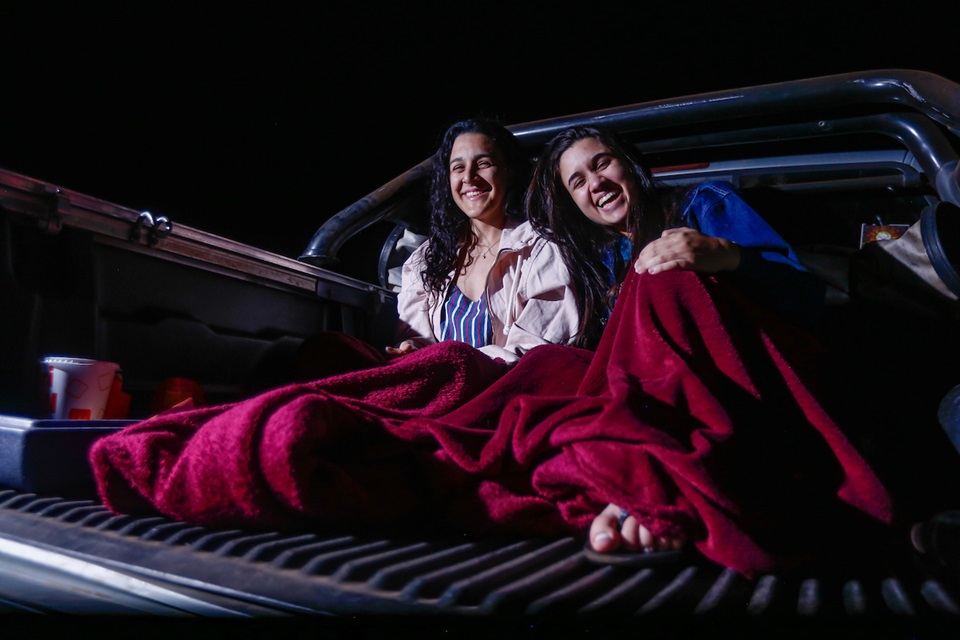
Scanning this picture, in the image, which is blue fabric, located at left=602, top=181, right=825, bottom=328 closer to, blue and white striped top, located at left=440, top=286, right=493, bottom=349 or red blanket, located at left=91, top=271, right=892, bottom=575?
red blanket, located at left=91, top=271, right=892, bottom=575

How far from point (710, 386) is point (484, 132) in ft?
3.95

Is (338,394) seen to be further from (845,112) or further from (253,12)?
(253,12)

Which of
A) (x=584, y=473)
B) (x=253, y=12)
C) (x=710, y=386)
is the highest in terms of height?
(x=253, y=12)

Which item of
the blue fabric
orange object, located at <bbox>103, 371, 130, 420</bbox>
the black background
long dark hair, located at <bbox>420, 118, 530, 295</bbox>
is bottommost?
orange object, located at <bbox>103, 371, 130, 420</bbox>

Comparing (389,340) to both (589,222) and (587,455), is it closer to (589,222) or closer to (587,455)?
(589,222)

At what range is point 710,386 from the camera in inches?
31.4

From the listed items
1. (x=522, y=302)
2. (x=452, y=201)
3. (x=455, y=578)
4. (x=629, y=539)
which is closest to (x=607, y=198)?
(x=522, y=302)

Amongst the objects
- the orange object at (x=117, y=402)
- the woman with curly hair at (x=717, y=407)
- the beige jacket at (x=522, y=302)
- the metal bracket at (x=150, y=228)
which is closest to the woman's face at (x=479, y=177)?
the beige jacket at (x=522, y=302)

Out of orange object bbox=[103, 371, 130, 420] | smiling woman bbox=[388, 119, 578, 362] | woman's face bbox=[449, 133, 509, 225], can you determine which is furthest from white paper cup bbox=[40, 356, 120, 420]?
woman's face bbox=[449, 133, 509, 225]

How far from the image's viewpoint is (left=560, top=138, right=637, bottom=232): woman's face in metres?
1.39

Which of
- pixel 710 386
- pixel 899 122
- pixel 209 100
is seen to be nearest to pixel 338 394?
pixel 710 386

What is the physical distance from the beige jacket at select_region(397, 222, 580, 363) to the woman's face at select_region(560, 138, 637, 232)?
150mm

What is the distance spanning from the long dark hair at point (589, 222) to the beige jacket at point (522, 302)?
3cm

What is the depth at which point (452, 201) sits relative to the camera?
6.20ft
